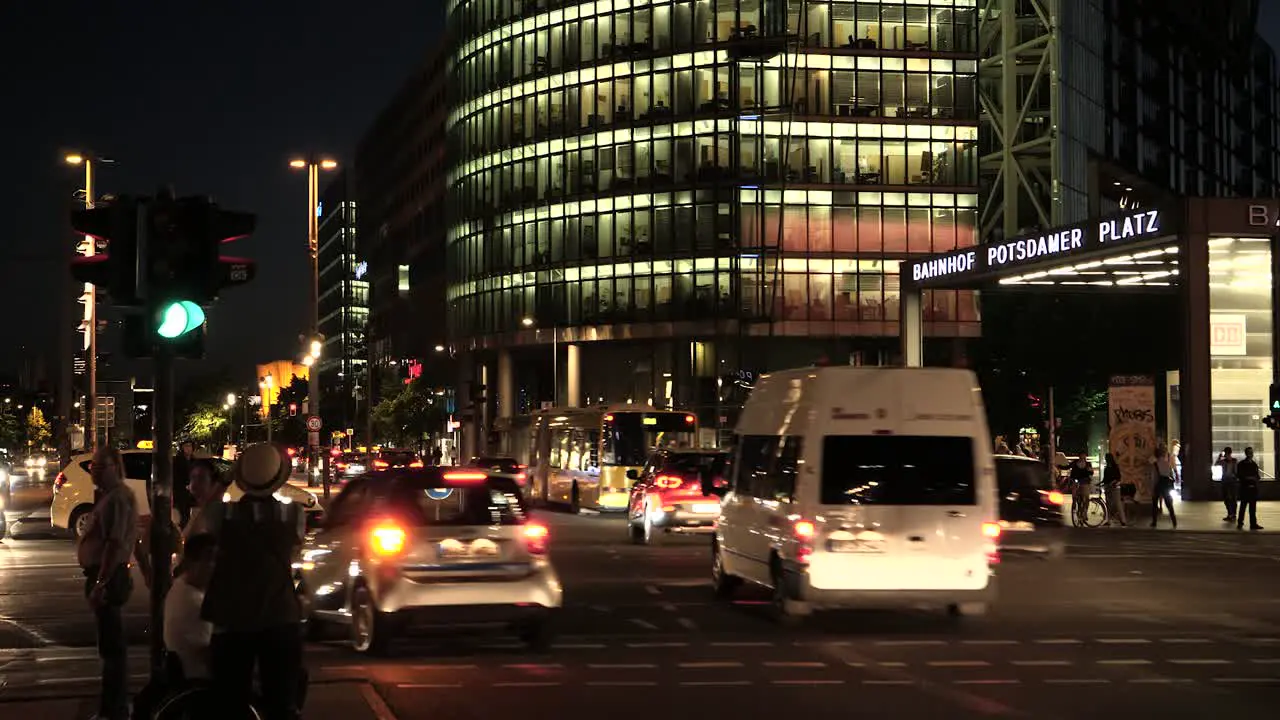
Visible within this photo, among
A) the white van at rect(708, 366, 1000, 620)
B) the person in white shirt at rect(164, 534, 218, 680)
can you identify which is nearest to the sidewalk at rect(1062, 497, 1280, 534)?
the white van at rect(708, 366, 1000, 620)

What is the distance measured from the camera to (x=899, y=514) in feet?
57.2

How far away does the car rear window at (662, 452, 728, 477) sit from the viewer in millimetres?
31484

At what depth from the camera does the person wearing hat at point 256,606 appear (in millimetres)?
7691

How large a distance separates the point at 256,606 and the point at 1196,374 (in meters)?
42.7

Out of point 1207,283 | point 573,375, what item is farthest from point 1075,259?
point 573,375

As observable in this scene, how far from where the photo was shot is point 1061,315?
82.8 metres

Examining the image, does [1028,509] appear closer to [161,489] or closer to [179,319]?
[179,319]

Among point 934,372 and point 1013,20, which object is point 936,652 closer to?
point 934,372

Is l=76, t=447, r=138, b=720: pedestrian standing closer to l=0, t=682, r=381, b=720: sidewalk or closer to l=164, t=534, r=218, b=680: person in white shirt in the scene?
l=0, t=682, r=381, b=720: sidewalk

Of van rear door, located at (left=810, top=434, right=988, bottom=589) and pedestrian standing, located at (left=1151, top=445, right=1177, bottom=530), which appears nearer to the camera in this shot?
van rear door, located at (left=810, top=434, right=988, bottom=589)

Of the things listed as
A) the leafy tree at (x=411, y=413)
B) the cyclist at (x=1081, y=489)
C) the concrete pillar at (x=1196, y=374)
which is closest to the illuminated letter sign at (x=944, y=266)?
the concrete pillar at (x=1196, y=374)

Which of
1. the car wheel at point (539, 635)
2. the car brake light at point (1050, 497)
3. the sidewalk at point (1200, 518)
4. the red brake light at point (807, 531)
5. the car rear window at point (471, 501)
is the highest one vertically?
the car rear window at point (471, 501)

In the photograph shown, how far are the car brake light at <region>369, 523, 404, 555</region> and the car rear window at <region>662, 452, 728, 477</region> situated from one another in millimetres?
16064

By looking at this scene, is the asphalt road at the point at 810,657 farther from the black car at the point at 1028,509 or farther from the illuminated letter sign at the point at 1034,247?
the illuminated letter sign at the point at 1034,247
